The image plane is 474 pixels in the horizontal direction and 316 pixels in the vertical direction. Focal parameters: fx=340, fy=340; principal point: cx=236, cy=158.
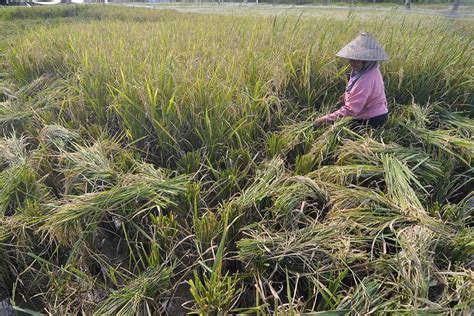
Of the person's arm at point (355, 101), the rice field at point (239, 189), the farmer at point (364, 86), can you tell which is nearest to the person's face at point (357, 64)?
the farmer at point (364, 86)

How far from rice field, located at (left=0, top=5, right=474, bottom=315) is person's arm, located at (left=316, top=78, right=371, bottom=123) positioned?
98 millimetres

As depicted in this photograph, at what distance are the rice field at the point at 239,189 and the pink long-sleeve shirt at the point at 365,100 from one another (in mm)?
130

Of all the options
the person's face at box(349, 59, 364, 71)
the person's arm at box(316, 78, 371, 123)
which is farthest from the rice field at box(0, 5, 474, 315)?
the person's face at box(349, 59, 364, 71)

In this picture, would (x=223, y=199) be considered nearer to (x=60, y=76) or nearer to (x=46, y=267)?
(x=46, y=267)

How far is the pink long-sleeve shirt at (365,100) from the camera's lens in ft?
7.25

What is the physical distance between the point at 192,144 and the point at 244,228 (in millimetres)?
762

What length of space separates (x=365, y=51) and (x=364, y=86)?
0.23m

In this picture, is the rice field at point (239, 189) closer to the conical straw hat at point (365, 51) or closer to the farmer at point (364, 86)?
the farmer at point (364, 86)

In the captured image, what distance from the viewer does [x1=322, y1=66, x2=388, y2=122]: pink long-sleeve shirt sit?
7.25 ft

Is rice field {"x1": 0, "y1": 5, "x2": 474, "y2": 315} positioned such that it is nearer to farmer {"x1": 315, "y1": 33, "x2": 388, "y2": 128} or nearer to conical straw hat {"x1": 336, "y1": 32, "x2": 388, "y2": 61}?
farmer {"x1": 315, "y1": 33, "x2": 388, "y2": 128}

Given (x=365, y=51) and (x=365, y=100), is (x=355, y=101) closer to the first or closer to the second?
(x=365, y=100)

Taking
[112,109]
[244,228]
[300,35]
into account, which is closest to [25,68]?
[112,109]

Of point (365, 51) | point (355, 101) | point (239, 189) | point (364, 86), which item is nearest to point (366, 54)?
point (365, 51)

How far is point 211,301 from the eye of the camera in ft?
4.44
